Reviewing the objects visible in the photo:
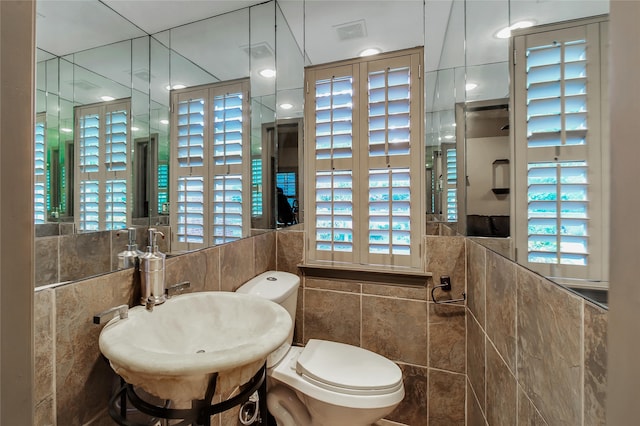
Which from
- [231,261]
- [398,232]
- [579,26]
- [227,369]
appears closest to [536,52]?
[579,26]

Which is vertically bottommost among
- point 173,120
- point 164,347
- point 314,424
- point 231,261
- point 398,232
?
point 314,424

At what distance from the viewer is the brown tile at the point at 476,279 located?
3.82ft

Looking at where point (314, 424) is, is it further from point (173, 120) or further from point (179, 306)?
point (173, 120)

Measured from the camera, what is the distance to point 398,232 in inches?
63.5

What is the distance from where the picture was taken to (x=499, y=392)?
3.18 feet

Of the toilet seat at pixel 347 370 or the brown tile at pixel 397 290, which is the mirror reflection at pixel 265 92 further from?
the toilet seat at pixel 347 370

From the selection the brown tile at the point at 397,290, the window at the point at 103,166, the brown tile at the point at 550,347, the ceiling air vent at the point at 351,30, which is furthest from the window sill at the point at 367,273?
the ceiling air vent at the point at 351,30

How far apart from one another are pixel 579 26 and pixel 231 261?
142cm

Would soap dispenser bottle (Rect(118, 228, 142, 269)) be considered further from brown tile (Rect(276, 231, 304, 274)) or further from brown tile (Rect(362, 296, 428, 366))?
brown tile (Rect(362, 296, 428, 366))

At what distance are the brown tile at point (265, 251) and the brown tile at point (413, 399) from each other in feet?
3.33

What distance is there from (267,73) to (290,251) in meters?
1.21

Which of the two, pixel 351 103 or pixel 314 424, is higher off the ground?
pixel 351 103
